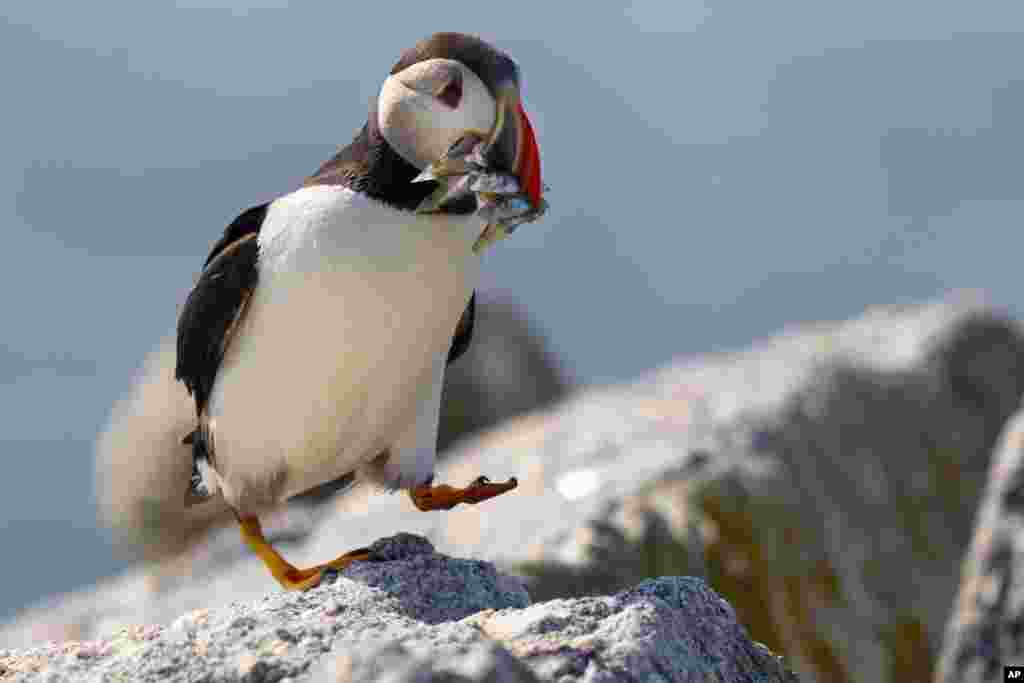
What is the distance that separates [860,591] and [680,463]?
1445mm

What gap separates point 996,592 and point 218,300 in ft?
9.93

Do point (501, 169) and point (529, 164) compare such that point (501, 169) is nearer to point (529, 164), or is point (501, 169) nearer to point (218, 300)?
point (529, 164)

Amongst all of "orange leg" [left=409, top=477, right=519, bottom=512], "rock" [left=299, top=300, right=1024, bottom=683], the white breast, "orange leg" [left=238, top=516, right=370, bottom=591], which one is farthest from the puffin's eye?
"rock" [left=299, top=300, right=1024, bottom=683]

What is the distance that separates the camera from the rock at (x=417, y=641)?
3.31 metres

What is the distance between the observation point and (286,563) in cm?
549

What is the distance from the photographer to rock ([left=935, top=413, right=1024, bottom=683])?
5910 millimetres

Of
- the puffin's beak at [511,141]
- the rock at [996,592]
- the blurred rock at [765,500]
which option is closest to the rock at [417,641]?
the puffin's beak at [511,141]

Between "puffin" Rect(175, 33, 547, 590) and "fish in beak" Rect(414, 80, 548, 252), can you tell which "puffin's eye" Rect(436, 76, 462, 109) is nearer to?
"puffin" Rect(175, 33, 547, 590)

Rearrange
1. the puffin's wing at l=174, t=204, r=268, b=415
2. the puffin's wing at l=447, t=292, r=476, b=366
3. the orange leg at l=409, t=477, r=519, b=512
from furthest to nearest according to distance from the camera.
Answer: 1. the puffin's wing at l=447, t=292, r=476, b=366
2. the puffin's wing at l=174, t=204, r=268, b=415
3. the orange leg at l=409, t=477, r=519, b=512

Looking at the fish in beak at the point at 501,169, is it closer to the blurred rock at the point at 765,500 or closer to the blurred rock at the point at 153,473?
the blurred rock at the point at 765,500


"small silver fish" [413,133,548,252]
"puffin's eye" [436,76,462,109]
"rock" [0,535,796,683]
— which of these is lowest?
"rock" [0,535,796,683]

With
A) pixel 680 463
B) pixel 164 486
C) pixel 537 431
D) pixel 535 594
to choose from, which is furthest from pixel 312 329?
pixel 164 486

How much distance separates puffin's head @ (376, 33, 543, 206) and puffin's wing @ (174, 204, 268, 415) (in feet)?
2.33

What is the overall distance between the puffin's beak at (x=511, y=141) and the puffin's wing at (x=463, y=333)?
44.6 inches
